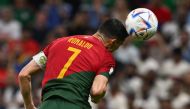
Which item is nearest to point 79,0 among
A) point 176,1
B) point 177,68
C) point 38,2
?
point 38,2

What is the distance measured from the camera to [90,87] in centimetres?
705

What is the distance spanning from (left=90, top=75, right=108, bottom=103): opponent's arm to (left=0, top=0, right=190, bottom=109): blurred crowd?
5342 mm

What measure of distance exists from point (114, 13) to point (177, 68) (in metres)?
2.23

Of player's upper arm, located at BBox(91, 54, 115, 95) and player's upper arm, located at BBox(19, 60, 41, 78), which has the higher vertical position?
player's upper arm, located at BBox(91, 54, 115, 95)

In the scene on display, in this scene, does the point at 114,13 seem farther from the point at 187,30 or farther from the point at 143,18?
the point at 143,18

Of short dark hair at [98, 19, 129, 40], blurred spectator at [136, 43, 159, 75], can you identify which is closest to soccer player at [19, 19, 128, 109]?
short dark hair at [98, 19, 129, 40]

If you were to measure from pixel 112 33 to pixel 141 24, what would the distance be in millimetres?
351

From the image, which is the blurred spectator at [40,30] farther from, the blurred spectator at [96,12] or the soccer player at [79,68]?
the soccer player at [79,68]

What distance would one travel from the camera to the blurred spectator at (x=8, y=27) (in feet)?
52.5

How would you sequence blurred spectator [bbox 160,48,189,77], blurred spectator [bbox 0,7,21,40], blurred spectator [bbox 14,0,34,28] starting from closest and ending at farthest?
blurred spectator [bbox 160,48,189,77] < blurred spectator [bbox 0,7,21,40] < blurred spectator [bbox 14,0,34,28]

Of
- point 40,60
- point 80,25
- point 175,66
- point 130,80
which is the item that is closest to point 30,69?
point 40,60

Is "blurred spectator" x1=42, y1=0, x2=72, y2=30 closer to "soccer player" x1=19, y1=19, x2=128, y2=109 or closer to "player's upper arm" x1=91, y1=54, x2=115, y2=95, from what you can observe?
"soccer player" x1=19, y1=19, x2=128, y2=109

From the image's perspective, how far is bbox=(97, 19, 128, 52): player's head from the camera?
7.22 meters

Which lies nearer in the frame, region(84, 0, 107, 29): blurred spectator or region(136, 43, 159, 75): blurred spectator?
region(136, 43, 159, 75): blurred spectator
